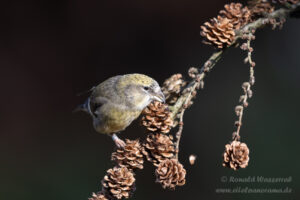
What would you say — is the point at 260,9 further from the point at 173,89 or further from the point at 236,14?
the point at 173,89

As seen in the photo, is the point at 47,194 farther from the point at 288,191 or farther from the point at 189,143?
the point at 288,191

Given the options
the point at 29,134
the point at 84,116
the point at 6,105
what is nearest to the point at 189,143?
the point at 84,116

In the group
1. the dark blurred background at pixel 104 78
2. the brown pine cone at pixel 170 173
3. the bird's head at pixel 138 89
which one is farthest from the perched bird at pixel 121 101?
the dark blurred background at pixel 104 78

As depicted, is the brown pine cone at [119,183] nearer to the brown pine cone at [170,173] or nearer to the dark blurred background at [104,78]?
the brown pine cone at [170,173]

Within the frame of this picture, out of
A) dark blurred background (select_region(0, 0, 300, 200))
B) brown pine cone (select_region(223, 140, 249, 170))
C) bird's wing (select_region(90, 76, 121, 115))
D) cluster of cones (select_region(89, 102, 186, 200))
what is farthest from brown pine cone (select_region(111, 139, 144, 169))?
dark blurred background (select_region(0, 0, 300, 200))

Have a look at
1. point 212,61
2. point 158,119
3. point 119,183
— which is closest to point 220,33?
point 212,61

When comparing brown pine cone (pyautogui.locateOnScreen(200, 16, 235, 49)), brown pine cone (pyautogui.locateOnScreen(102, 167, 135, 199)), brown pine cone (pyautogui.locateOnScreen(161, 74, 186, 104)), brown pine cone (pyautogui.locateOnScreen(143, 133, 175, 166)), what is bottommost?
brown pine cone (pyautogui.locateOnScreen(102, 167, 135, 199))

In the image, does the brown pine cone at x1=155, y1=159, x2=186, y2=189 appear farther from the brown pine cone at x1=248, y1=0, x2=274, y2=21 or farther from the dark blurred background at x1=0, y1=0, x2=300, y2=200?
the dark blurred background at x1=0, y1=0, x2=300, y2=200

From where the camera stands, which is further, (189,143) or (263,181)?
(189,143)
